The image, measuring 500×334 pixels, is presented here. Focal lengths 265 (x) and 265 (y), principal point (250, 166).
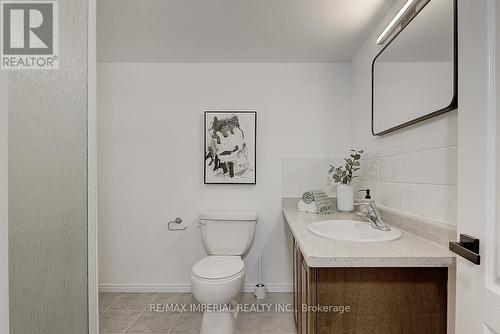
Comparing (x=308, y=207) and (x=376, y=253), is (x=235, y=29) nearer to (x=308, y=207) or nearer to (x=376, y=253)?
(x=308, y=207)

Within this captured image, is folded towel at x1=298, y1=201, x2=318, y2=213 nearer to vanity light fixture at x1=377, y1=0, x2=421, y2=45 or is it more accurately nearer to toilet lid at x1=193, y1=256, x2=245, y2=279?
toilet lid at x1=193, y1=256, x2=245, y2=279

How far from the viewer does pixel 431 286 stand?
1.03 metres

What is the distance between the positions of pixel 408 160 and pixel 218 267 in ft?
4.48

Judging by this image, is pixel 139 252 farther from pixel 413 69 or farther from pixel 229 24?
pixel 413 69

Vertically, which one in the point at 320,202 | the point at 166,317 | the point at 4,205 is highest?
the point at 4,205

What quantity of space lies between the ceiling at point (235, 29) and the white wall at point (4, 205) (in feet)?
3.79

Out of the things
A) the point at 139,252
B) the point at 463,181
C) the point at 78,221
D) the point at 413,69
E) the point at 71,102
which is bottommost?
the point at 139,252

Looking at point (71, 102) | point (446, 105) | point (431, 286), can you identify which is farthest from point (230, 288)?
point (446, 105)

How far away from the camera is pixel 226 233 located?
7.23ft

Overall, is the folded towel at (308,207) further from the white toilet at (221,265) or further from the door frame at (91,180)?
the door frame at (91,180)

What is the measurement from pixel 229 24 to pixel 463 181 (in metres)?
1.63

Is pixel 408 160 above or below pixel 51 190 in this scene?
above

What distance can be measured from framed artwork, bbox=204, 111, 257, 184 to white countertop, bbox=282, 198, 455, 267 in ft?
4.05

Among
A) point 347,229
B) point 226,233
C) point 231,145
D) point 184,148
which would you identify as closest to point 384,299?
point 347,229
